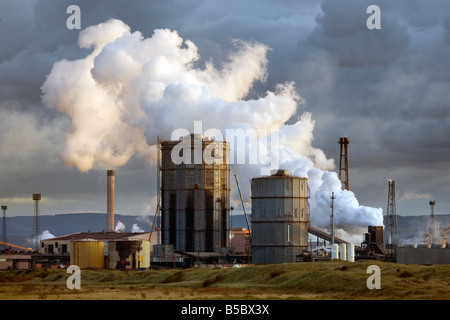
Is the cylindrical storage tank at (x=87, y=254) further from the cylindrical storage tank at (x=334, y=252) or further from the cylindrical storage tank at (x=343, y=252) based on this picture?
the cylindrical storage tank at (x=343, y=252)

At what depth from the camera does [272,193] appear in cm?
13388

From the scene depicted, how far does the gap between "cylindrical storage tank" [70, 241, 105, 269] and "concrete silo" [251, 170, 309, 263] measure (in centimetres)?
2449

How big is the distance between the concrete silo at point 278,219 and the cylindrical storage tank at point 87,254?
24.5 meters

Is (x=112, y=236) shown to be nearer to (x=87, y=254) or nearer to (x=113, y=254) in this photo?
(x=87, y=254)

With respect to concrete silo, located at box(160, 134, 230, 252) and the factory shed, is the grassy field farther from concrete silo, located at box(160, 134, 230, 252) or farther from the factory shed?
concrete silo, located at box(160, 134, 230, 252)

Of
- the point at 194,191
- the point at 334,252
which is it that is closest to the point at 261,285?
the point at 334,252

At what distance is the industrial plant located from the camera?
132750 millimetres

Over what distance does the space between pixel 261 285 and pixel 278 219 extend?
4538 cm

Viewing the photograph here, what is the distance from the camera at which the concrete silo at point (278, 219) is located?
13250cm

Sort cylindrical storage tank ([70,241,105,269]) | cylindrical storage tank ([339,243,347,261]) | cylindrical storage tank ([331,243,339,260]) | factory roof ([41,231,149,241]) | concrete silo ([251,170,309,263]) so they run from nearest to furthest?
cylindrical storage tank ([339,243,347,261]) < cylindrical storage tank ([331,243,339,260]) < concrete silo ([251,170,309,263]) < cylindrical storage tank ([70,241,105,269]) < factory roof ([41,231,149,241])

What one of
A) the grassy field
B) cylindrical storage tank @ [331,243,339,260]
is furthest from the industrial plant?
the grassy field

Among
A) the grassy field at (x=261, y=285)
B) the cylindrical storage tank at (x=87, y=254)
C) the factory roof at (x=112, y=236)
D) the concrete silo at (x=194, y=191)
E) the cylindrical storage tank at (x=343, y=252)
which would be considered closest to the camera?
the grassy field at (x=261, y=285)

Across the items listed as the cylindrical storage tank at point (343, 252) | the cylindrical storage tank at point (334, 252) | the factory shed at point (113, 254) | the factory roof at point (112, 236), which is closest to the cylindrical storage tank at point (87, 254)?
the factory shed at point (113, 254)
